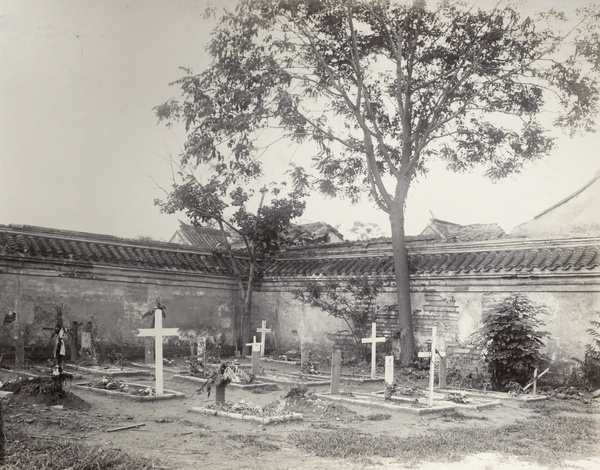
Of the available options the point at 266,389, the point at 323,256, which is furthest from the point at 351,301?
the point at 266,389

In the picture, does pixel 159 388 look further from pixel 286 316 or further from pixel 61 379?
pixel 286 316

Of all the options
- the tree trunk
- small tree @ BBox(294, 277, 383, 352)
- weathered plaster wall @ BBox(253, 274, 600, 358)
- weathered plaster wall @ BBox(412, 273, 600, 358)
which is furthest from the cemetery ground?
small tree @ BBox(294, 277, 383, 352)

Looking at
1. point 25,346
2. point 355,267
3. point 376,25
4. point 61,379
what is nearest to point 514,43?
point 376,25

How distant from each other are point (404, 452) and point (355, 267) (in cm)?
1279

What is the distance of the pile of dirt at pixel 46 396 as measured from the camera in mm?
9016

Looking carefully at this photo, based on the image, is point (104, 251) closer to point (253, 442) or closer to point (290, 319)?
point (290, 319)

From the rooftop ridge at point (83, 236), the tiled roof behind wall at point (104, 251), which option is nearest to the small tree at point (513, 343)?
the tiled roof behind wall at point (104, 251)

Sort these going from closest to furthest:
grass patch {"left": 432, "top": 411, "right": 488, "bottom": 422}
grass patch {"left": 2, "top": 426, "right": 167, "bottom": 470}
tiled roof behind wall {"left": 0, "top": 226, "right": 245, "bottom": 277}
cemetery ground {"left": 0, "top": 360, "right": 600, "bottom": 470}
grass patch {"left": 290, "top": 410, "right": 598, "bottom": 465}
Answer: grass patch {"left": 2, "top": 426, "right": 167, "bottom": 470} < cemetery ground {"left": 0, "top": 360, "right": 600, "bottom": 470} < grass patch {"left": 290, "top": 410, "right": 598, "bottom": 465} < grass patch {"left": 432, "top": 411, "right": 488, "bottom": 422} < tiled roof behind wall {"left": 0, "top": 226, "right": 245, "bottom": 277}

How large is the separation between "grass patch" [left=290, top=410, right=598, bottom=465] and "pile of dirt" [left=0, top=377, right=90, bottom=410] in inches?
144

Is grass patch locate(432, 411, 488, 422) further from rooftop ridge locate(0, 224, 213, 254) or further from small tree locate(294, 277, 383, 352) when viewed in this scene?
rooftop ridge locate(0, 224, 213, 254)

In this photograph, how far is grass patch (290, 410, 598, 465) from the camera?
685 centimetres

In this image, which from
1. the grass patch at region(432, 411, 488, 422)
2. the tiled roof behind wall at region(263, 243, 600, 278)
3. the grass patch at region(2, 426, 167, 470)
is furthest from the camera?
the tiled roof behind wall at region(263, 243, 600, 278)

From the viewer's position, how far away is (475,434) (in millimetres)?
8141

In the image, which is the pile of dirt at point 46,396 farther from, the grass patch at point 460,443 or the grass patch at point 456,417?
the grass patch at point 456,417
